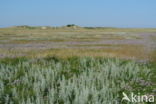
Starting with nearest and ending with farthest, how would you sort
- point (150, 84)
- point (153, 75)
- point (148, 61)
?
point (150, 84), point (153, 75), point (148, 61)

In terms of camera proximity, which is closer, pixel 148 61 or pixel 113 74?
pixel 113 74

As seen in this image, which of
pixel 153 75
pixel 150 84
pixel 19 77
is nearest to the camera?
pixel 150 84

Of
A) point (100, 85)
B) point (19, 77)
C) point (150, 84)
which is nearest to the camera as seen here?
point (100, 85)

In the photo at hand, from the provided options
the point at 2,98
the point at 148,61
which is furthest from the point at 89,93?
the point at 148,61

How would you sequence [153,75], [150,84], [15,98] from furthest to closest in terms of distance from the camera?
[153,75], [150,84], [15,98]

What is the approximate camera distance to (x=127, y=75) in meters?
10.7

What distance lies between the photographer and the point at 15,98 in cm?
714

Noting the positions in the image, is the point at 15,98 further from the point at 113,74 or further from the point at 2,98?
the point at 113,74

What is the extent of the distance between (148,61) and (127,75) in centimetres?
462

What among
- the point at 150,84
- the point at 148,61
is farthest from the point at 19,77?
the point at 148,61

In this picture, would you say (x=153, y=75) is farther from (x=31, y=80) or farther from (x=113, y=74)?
(x=31, y=80)

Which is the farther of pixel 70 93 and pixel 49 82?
pixel 49 82

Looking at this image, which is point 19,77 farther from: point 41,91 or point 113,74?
point 113,74

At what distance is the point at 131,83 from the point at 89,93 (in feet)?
7.98
